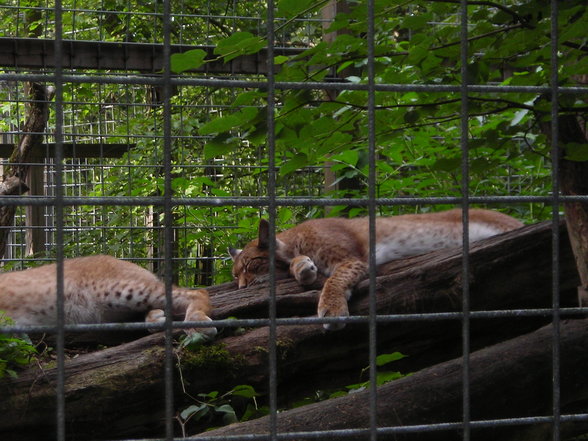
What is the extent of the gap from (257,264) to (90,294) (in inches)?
39.8

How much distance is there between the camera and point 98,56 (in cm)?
614

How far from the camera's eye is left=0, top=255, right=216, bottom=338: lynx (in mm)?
4766

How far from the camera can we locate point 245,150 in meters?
7.25

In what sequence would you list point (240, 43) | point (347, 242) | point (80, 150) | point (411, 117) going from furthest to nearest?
point (80, 150)
point (347, 242)
point (411, 117)
point (240, 43)

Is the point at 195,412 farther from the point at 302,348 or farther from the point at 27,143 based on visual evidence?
the point at 27,143

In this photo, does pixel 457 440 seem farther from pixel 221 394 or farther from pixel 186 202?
pixel 186 202

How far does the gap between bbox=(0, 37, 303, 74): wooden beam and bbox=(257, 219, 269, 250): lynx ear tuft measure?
1.58 metres

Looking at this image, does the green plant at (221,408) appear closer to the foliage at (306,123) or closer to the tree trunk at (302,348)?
the tree trunk at (302,348)

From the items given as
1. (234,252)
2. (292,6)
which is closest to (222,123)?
(292,6)

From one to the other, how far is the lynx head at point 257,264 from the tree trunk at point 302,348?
0.37 metres

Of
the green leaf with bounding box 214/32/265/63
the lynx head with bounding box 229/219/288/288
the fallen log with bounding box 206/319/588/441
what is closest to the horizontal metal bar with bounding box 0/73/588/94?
the green leaf with bounding box 214/32/265/63

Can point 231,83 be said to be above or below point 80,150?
above

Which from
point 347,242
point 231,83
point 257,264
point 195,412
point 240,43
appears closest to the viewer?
point 231,83

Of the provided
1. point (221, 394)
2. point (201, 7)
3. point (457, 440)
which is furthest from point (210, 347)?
point (201, 7)
